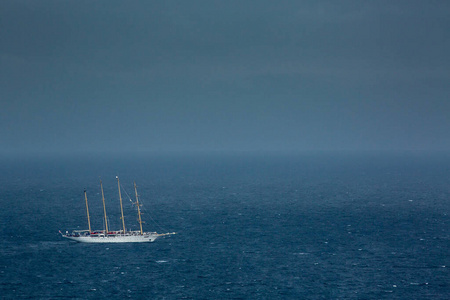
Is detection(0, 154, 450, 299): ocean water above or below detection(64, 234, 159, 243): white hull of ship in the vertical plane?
below

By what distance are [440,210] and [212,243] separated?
3169 inches

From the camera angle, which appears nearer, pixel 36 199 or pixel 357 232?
pixel 357 232

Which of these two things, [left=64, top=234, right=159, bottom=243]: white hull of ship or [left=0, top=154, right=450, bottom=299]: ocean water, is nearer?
[left=0, top=154, right=450, bottom=299]: ocean water

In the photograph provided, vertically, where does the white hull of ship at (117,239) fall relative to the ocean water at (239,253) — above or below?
above

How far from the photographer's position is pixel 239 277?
80.8 meters

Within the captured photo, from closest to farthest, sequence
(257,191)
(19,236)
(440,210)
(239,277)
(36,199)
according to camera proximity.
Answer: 1. (239,277)
2. (19,236)
3. (440,210)
4. (36,199)
5. (257,191)

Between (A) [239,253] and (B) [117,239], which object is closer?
(A) [239,253]

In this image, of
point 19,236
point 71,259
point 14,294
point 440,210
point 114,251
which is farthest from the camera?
point 440,210

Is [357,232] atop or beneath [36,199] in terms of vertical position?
beneath

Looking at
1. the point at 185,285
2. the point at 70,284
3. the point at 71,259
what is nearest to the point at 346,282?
the point at 185,285

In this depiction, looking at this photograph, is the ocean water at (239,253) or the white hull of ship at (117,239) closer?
the ocean water at (239,253)

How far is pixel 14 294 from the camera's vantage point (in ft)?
241

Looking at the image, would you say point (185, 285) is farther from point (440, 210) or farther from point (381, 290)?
point (440, 210)

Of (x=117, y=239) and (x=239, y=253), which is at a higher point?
(x=117, y=239)
